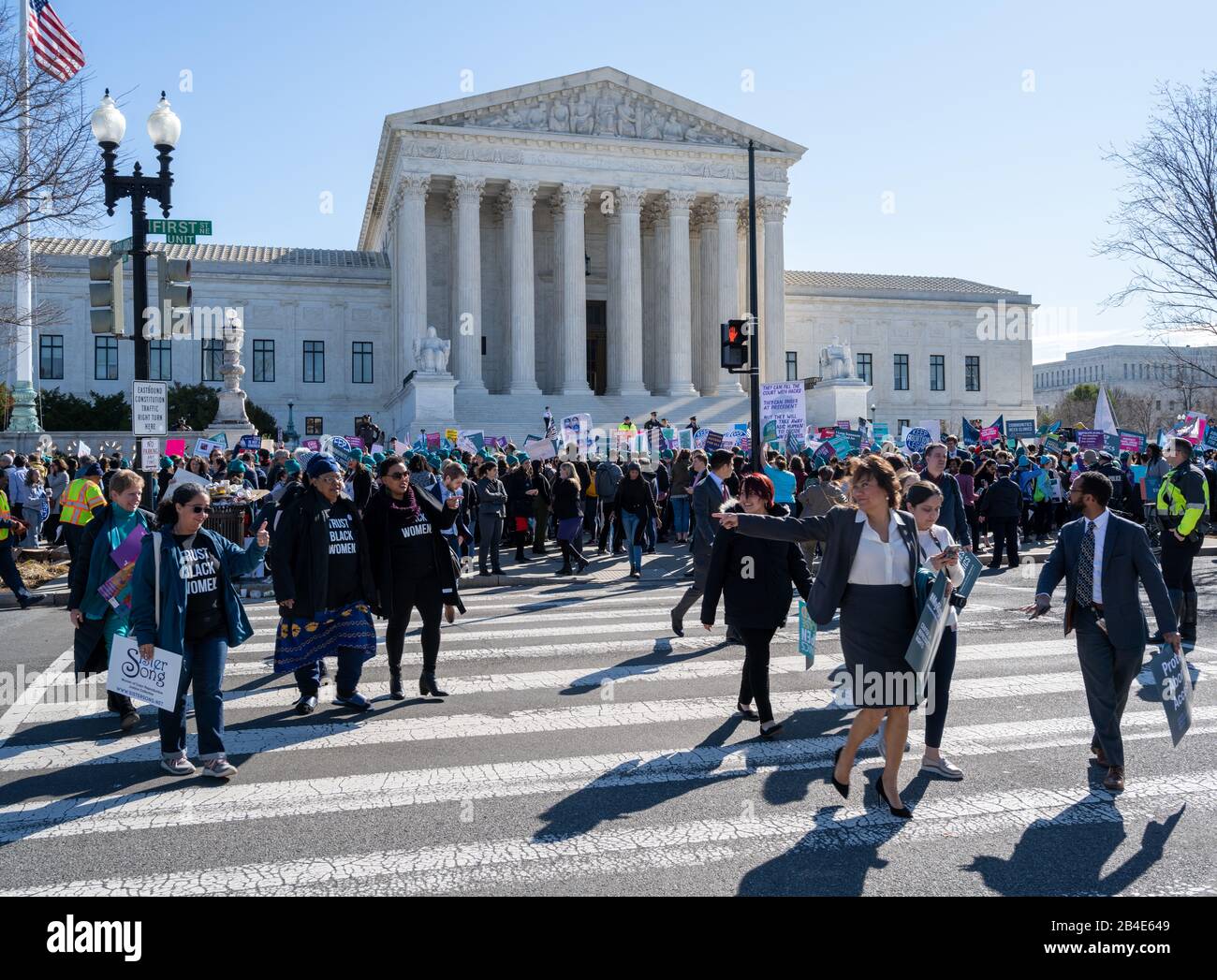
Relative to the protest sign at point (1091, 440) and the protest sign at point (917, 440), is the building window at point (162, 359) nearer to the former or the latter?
the protest sign at point (917, 440)

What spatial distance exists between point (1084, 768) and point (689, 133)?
4966 cm

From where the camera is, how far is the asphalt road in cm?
485

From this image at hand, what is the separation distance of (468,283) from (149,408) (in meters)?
37.5

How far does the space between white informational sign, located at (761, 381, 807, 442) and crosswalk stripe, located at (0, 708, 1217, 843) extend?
17.5m

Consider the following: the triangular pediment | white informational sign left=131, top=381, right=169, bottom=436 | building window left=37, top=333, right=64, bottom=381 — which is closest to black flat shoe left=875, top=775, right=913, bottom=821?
white informational sign left=131, top=381, right=169, bottom=436

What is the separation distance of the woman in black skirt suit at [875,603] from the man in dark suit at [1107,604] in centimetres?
136

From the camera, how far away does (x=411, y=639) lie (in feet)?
37.2

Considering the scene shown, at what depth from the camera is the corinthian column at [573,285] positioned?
50.4 metres

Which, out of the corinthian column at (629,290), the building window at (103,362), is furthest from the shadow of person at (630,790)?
the building window at (103,362)

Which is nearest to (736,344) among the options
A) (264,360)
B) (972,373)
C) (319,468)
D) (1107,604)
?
(319,468)

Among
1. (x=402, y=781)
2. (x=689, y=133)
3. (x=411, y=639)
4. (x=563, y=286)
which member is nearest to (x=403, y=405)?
(x=563, y=286)

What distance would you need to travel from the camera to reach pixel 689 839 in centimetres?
532

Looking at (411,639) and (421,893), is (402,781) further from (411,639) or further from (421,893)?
(411,639)
